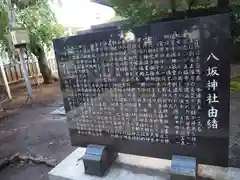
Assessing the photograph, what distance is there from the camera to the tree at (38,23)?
634 cm

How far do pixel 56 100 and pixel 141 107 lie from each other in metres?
4.56

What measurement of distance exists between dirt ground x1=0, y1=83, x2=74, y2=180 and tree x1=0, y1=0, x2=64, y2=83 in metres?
2.08

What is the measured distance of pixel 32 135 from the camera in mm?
3664

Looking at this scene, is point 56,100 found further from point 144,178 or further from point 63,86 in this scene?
point 144,178

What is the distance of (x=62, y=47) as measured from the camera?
1912mm

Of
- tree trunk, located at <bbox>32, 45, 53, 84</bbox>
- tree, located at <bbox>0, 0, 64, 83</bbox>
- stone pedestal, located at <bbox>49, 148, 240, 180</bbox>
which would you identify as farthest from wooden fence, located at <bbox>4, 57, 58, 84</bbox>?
stone pedestal, located at <bbox>49, 148, 240, 180</bbox>

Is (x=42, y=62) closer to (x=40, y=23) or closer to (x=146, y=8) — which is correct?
(x=40, y=23)

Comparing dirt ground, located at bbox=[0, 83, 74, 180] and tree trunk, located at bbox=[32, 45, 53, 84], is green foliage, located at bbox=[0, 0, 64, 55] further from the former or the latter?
dirt ground, located at bbox=[0, 83, 74, 180]

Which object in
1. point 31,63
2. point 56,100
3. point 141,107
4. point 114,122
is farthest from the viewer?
point 31,63

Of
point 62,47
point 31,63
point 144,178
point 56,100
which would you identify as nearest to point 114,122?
point 144,178

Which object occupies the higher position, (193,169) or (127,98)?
(127,98)

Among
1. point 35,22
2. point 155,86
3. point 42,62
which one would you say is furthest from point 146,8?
point 42,62

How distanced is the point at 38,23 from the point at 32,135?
4.45m

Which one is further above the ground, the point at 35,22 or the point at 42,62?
the point at 35,22
